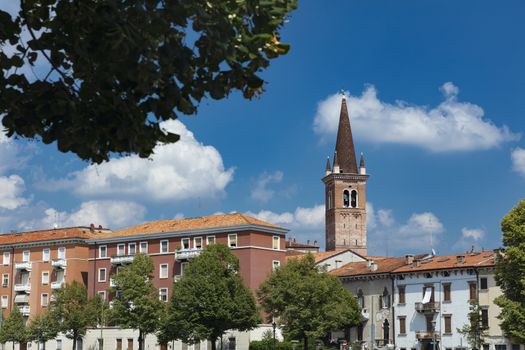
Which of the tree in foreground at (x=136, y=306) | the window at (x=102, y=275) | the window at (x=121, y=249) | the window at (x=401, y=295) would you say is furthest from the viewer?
the window at (x=121, y=249)

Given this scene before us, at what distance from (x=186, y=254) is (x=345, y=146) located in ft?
238

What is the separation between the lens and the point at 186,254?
85125mm

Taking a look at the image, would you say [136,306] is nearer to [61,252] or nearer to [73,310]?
[73,310]

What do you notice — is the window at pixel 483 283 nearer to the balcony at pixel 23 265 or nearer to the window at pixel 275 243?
the window at pixel 275 243

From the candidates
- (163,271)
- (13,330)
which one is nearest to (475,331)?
(163,271)

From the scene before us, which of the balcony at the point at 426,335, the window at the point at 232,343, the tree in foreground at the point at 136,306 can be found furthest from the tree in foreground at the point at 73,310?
the balcony at the point at 426,335

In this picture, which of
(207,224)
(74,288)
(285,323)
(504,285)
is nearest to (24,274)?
(74,288)

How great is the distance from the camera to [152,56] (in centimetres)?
835

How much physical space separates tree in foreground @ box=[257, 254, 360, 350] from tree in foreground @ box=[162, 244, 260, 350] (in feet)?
7.00

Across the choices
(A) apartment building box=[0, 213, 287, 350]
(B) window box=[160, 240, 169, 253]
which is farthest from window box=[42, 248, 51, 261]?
(B) window box=[160, 240, 169, 253]

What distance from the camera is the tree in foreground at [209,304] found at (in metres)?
70.6

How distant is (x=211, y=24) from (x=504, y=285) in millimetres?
54657

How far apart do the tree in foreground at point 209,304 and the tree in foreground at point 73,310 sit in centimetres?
1423

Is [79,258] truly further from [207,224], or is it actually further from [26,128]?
[26,128]
